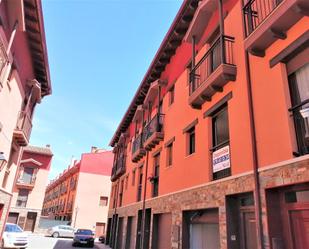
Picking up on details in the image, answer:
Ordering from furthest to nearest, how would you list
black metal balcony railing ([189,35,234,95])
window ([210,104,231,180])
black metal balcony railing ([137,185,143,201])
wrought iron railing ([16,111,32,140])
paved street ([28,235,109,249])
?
paved street ([28,235,109,249])
black metal balcony railing ([137,185,143,201])
wrought iron railing ([16,111,32,140])
black metal balcony railing ([189,35,234,95])
window ([210,104,231,180])

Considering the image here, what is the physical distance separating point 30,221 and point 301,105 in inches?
1539

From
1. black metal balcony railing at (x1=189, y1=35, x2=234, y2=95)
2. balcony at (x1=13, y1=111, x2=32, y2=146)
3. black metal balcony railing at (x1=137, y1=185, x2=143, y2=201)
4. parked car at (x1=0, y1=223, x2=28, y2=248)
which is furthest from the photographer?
parked car at (x1=0, y1=223, x2=28, y2=248)

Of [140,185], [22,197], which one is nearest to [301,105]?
[140,185]

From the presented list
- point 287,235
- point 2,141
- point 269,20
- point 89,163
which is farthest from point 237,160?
point 89,163

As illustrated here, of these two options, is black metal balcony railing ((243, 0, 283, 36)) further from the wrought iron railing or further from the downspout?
Result: the wrought iron railing

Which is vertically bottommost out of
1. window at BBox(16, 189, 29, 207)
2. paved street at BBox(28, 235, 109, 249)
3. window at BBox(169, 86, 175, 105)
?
paved street at BBox(28, 235, 109, 249)

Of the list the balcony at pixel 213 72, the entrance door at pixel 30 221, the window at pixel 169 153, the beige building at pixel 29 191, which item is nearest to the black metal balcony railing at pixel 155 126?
the window at pixel 169 153

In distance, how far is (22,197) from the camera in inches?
1444

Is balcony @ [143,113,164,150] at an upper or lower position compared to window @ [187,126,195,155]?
upper

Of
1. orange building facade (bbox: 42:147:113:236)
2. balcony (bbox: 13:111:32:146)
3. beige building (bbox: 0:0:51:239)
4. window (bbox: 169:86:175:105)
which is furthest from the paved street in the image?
window (bbox: 169:86:175:105)

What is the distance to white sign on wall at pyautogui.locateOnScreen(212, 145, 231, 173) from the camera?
766 cm

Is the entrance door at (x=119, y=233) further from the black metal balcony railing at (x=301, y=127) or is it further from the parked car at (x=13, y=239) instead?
the black metal balcony railing at (x=301, y=127)

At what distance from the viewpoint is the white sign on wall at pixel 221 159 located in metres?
7.66

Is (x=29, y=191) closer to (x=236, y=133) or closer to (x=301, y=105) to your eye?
(x=236, y=133)
